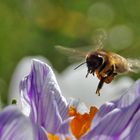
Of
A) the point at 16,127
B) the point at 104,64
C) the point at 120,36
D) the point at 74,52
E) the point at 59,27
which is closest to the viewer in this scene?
the point at 16,127

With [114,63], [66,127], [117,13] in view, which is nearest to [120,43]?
[117,13]

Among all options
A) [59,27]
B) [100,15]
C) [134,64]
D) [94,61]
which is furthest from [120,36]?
[94,61]

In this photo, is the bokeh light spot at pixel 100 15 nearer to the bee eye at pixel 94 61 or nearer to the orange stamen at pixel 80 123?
the bee eye at pixel 94 61

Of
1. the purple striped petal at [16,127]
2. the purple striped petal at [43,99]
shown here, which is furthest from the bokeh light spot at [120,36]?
the purple striped petal at [16,127]

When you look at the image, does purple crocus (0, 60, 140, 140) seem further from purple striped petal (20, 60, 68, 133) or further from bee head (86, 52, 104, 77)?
bee head (86, 52, 104, 77)

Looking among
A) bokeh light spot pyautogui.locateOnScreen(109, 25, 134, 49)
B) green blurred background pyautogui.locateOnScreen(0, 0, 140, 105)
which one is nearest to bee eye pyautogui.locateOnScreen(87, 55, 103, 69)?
green blurred background pyautogui.locateOnScreen(0, 0, 140, 105)

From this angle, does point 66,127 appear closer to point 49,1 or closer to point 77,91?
point 77,91

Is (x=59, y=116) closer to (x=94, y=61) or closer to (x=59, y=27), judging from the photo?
(x=94, y=61)
